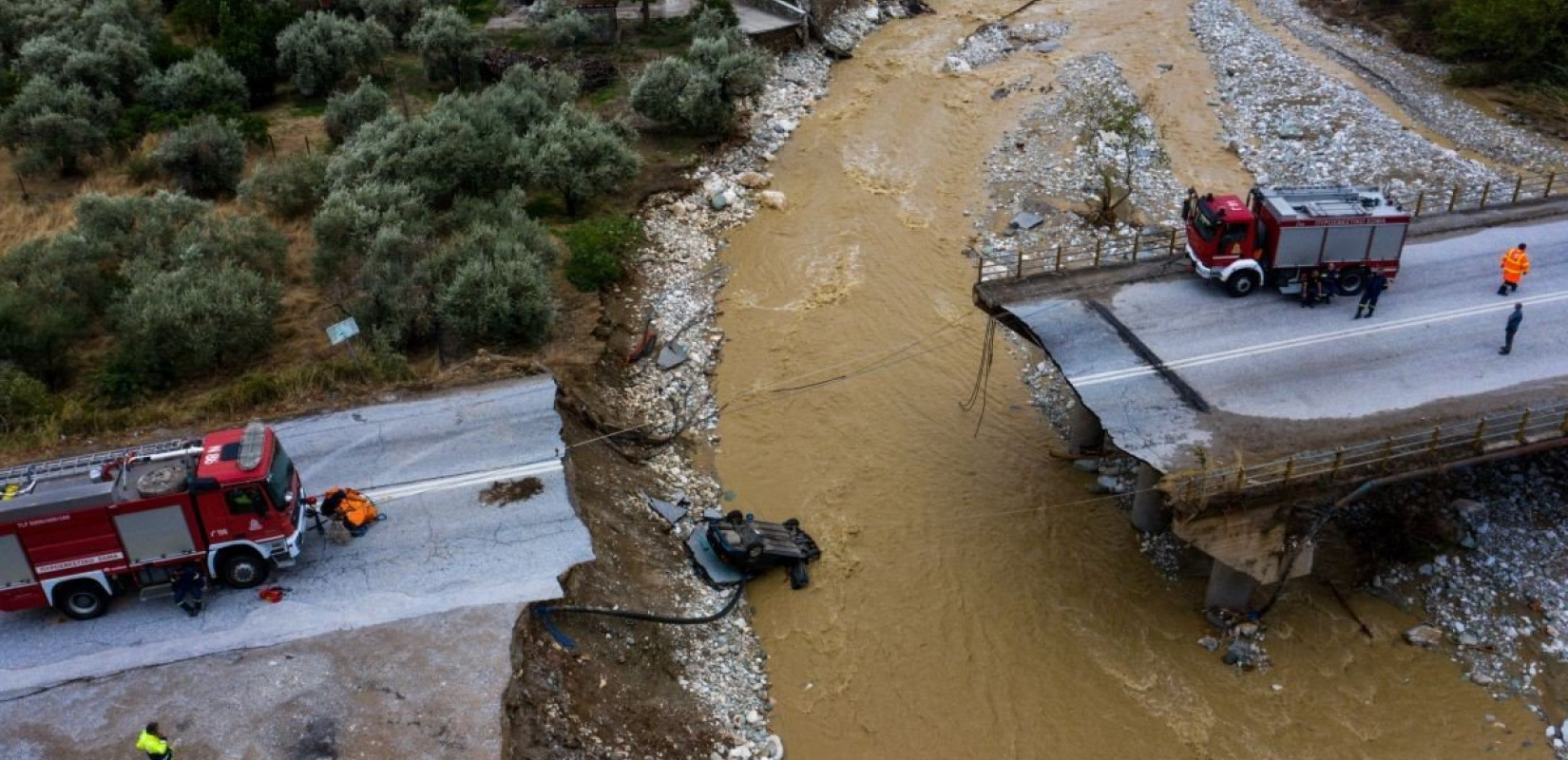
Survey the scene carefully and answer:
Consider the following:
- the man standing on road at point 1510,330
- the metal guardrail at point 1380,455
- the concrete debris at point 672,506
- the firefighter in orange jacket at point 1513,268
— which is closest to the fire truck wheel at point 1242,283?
the man standing on road at point 1510,330

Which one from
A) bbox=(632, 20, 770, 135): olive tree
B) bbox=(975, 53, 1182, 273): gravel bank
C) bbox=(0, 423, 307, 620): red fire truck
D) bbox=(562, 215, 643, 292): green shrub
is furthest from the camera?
bbox=(632, 20, 770, 135): olive tree

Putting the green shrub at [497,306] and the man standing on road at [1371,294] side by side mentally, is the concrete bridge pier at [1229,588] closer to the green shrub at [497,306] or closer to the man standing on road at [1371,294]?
the man standing on road at [1371,294]

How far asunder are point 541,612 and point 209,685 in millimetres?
4465

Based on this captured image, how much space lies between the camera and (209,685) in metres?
14.8

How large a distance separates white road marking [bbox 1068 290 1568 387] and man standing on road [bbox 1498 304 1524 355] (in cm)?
98

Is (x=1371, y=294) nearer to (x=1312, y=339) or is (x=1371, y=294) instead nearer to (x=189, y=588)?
(x=1312, y=339)

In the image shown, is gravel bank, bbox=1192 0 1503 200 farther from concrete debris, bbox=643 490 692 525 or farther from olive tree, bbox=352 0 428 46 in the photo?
olive tree, bbox=352 0 428 46

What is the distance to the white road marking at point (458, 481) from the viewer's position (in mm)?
18250

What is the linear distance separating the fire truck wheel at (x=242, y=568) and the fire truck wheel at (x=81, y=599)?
163 centimetres

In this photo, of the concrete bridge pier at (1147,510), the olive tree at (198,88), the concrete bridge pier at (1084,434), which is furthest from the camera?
the olive tree at (198,88)

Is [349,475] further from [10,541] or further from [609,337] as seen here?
[609,337]

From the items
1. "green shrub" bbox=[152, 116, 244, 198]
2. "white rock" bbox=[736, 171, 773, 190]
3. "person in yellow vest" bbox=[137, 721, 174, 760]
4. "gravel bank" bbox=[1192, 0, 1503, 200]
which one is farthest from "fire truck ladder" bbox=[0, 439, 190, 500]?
"gravel bank" bbox=[1192, 0, 1503, 200]

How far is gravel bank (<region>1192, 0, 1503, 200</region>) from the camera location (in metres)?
32.2

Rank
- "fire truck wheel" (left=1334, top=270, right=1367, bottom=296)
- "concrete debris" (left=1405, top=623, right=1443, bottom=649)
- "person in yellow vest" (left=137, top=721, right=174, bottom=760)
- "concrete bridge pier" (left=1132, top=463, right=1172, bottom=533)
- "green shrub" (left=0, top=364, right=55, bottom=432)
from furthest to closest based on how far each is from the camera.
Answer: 1. "fire truck wheel" (left=1334, top=270, right=1367, bottom=296)
2. "green shrub" (left=0, top=364, right=55, bottom=432)
3. "concrete bridge pier" (left=1132, top=463, right=1172, bottom=533)
4. "concrete debris" (left=1405, top=623, right=1443, bottom=649)
5. "person in yellow vest" (left=137, top=721, right=174, bottom=760)
